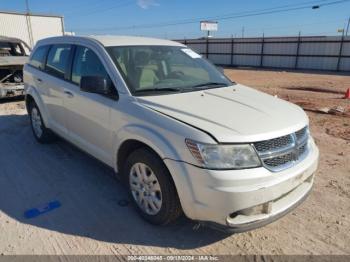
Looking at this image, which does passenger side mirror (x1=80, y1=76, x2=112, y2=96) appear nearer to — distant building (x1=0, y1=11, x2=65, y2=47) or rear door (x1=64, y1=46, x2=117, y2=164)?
rear door (x1=64, y1=46, x2=117, y2=164)

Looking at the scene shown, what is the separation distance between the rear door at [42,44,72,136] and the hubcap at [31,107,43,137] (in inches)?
21.8

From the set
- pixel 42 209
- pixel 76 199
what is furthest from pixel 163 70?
pixel 42 209

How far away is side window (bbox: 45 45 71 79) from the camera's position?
4273 mm

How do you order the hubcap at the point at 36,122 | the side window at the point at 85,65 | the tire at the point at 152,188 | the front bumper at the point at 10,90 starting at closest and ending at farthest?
the tire at the point at 152,188 < the side window at the point at 85,65 < the hubcap at the point at 36,122 < the front bumper at the point at 10,90

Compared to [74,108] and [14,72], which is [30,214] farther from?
[14,72]

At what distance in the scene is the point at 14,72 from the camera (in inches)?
357

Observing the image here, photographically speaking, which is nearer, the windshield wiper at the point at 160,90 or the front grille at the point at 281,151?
the front grille at the point at 281,151

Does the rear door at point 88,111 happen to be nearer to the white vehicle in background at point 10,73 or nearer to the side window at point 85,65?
the side window at point 85,65

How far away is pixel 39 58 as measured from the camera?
5.23 m

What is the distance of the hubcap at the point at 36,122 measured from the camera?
527cm

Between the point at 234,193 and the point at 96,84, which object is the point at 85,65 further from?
the point at 234,193

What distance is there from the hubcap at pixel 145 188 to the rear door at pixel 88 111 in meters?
0.47

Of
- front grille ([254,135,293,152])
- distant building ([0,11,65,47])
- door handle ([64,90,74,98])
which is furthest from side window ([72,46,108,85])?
distant building ([0,11,65,47])

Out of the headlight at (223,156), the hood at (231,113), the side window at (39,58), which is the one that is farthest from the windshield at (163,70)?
the side window at (39,58)
